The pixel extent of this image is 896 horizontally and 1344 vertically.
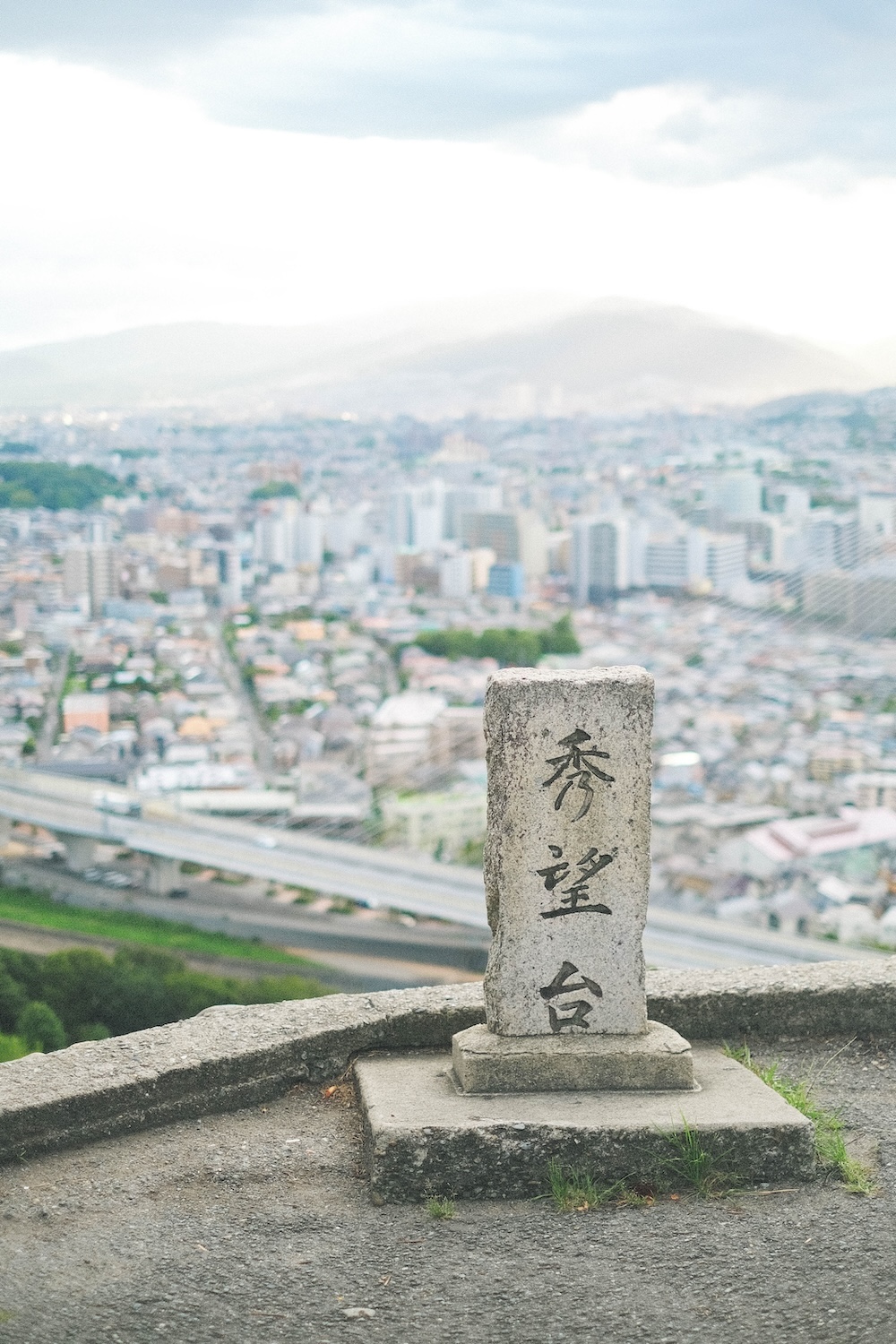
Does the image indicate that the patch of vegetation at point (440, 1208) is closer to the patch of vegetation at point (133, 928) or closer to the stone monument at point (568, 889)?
the stone monument at point (568, 889)

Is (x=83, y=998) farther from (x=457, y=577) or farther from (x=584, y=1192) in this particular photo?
(x=457, y=577)

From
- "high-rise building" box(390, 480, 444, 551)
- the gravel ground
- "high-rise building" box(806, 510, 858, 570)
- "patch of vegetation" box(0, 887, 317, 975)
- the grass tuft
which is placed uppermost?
"high-rise building" box(390, 480, 444, 551)

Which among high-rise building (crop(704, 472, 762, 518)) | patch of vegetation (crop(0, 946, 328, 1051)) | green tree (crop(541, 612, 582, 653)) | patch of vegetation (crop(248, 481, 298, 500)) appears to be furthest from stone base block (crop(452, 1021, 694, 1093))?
patch of vegetation (crop(248, 481, 298, 500))

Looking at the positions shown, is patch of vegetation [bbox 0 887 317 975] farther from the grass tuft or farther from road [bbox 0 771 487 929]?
the grass tuft

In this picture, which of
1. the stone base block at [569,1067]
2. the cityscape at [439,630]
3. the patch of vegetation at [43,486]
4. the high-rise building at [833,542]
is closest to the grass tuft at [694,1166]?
the stone base block at [569,1067]

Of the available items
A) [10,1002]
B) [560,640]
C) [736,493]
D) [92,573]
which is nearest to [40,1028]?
[10,1002]

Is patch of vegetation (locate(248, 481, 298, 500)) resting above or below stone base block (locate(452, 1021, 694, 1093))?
above

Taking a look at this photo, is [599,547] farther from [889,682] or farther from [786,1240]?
[786,1240]
